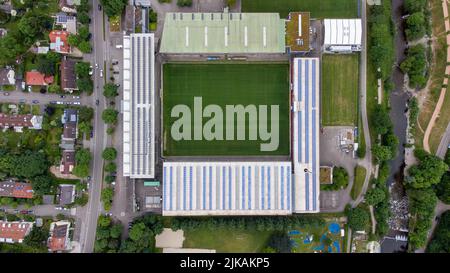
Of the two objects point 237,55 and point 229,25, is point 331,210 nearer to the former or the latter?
point 237,55

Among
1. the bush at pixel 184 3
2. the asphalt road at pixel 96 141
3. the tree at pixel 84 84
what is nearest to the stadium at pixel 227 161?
the bush at pixel 184 3

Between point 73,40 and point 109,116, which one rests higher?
point 73,40

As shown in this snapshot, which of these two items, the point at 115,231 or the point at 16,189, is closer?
the point at 115,231

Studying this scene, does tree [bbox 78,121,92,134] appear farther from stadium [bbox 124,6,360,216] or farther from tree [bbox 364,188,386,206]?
tree [bbox 364,188,386,206]

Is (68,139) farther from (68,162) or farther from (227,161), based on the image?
(227,161)

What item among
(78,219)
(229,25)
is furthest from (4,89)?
(229,25)

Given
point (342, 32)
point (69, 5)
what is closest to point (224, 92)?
point (342, 32)
